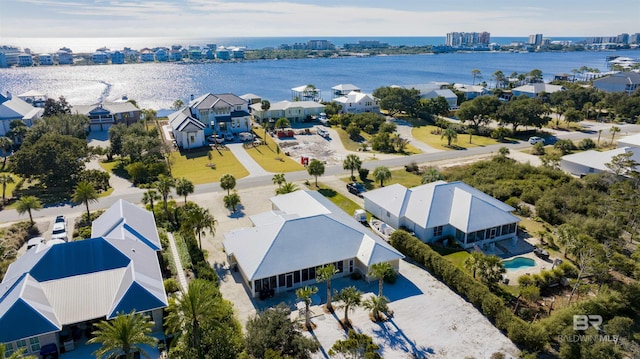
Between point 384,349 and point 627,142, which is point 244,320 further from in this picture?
point 627,142

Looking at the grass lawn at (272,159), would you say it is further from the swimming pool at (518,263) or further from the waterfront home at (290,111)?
the swimming pool at (518,263)

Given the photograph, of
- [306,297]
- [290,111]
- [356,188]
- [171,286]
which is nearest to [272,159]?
[356,188]

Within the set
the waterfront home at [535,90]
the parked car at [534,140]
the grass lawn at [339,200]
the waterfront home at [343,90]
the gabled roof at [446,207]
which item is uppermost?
the waterfront home at [343,90]

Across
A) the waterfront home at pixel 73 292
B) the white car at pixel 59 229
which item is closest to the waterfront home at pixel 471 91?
the white car at pixel 59 229

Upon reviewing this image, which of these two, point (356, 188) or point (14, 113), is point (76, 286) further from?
point (14, 113)

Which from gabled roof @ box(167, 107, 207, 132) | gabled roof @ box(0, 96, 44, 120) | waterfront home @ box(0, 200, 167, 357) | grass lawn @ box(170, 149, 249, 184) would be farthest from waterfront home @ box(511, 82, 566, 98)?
gabled roof @ box(0, 96, 44, 120)

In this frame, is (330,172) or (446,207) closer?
(446,207)
